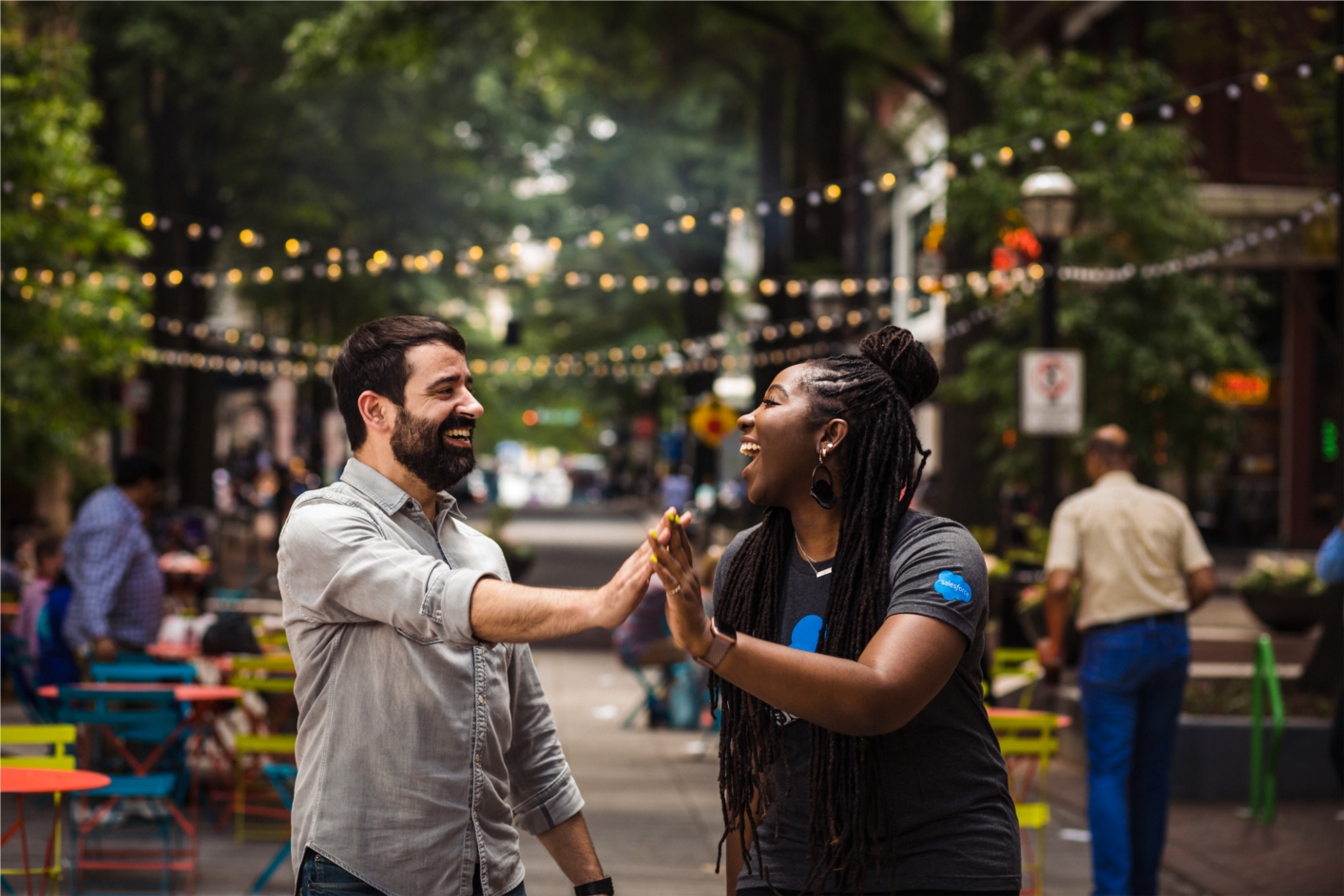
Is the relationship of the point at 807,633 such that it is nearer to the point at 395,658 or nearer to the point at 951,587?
the point at 951,587

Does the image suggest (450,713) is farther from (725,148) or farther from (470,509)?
(470,509)

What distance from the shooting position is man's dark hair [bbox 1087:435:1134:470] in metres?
7.58

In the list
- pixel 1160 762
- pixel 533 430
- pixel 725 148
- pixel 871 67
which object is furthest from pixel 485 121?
pixel 533 430

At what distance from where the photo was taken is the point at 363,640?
9.86ft

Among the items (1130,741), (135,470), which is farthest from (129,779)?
(1130,741)

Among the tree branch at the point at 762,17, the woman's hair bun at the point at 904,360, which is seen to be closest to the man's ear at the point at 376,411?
the woman's hair bun at the point at 904,360

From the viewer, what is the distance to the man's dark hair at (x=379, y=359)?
3.11 metres

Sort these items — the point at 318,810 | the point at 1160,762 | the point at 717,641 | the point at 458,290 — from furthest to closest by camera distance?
the point at 458,290 → the point at 1160,762 → the point at 318,810 → the point at 717,641

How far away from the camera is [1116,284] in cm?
1841

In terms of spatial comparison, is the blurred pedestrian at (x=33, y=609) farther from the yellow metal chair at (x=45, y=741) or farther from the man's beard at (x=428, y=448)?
the man's beard at (x=428, y=448)

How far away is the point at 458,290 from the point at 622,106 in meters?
6.89

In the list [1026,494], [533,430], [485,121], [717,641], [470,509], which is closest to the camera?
[717,641]

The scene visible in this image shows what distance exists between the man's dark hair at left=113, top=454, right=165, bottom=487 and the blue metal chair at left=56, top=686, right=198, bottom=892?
1.11 metres

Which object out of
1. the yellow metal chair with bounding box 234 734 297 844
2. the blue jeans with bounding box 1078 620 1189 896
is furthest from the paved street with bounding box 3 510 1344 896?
the blue jeans with bounding box 1078 620 1189 896
